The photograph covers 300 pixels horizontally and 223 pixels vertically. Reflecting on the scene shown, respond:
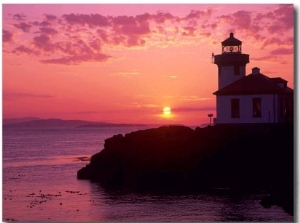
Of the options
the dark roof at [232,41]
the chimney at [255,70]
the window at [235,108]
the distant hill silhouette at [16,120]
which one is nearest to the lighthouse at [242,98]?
the window at [235,108]

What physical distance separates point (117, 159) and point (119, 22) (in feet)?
25.9

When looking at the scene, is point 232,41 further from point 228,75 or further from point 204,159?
point 204,159

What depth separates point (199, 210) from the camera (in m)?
11.8

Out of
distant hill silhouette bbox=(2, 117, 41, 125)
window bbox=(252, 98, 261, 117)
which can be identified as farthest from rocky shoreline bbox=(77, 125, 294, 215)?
distant hill silhouette bbox=(2, 117, 41, 125)

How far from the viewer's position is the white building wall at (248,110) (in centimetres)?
1282

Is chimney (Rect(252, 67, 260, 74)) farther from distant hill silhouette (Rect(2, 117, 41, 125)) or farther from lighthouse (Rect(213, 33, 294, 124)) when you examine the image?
distant hill silhouette (Rect(2, 117, 41, 125))

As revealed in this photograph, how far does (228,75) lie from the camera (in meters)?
13.7

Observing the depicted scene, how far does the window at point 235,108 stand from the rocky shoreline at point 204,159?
244 mm

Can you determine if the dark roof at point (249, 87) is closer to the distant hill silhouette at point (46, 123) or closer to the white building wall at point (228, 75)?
the white building wall at point (228, 75)

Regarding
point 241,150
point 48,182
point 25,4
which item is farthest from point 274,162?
point 48,182

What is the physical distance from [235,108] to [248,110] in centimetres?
32

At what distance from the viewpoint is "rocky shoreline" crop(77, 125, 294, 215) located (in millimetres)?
11812

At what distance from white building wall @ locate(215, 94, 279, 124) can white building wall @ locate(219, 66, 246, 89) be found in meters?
0.32

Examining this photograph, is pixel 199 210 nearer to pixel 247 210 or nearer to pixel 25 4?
pixel 247 210
